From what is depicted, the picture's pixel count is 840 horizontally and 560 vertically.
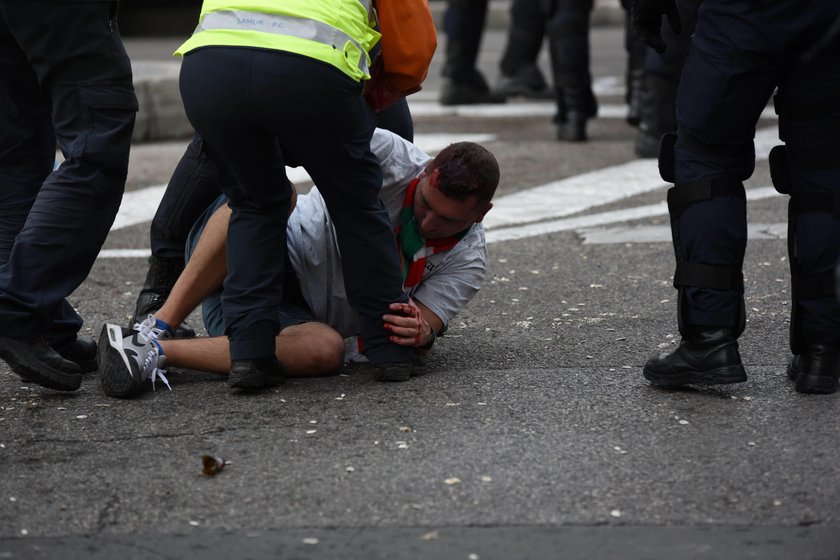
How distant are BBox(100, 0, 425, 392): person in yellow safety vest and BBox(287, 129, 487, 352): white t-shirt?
175 millimetres

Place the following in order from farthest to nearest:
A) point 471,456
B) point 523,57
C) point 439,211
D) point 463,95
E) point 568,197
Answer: point 523,57, point 463,95, point 568,197, point 439,211, point 471,456

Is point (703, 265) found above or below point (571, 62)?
above

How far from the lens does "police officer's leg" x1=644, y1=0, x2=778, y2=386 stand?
3496mm

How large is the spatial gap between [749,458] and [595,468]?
35 centimetres

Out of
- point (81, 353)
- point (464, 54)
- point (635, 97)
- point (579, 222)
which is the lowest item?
Answer: point (464, 54)

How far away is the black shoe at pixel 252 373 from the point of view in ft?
12.2

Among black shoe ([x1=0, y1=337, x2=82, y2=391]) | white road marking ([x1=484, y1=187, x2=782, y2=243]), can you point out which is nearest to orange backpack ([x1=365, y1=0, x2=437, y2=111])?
black shoe ([x1=0, y1=337, x2=82, y2=391])

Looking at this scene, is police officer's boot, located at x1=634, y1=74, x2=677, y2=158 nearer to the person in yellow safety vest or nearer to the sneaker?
the person in yellow safety vest

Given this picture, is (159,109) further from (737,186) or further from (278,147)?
(737,186)

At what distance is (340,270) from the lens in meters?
4.03

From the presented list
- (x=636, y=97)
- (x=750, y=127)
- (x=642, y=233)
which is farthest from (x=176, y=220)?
(x=636, y=97)

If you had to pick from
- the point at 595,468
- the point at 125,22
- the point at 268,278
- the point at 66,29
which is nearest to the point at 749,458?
the point at 595,468

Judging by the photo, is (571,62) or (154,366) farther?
(571,62)

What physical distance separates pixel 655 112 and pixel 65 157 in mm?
4818
